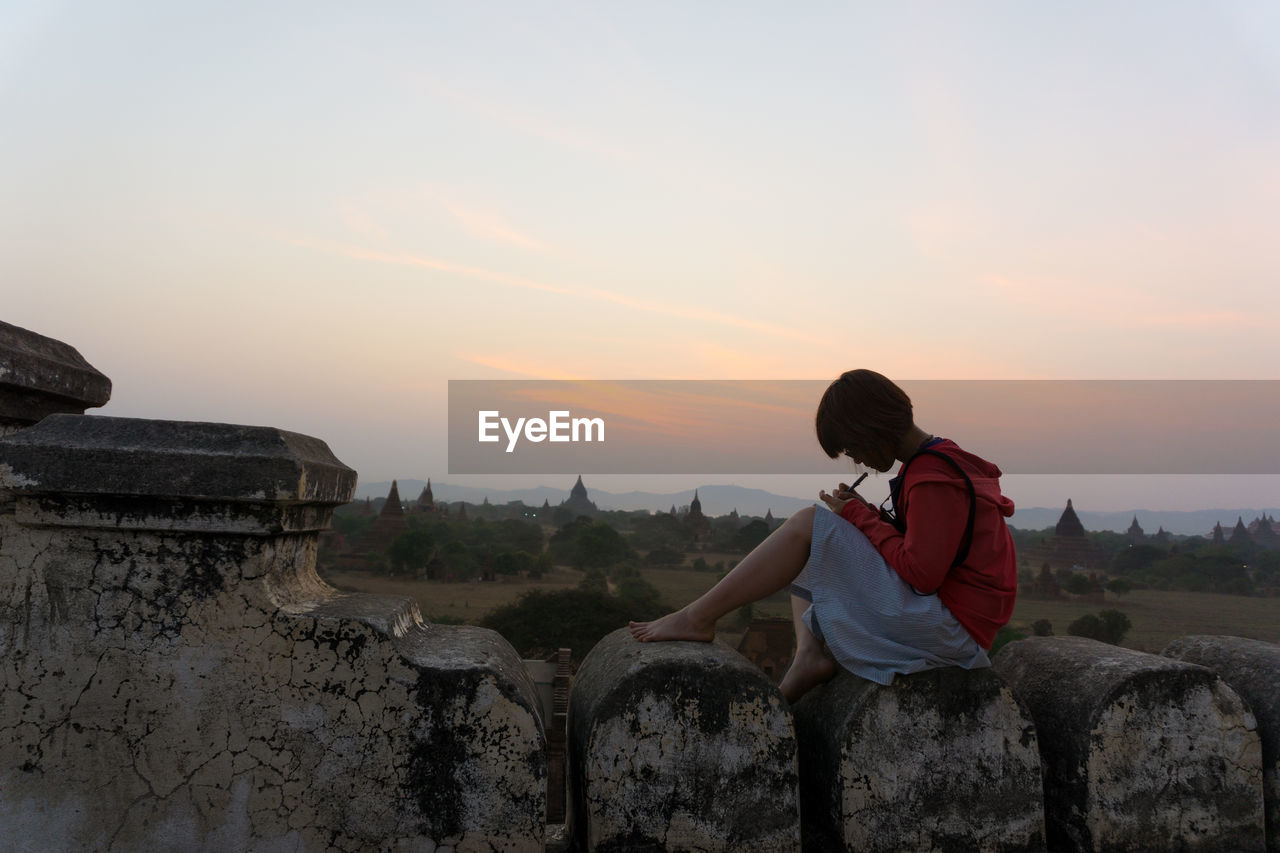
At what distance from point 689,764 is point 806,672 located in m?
0.52

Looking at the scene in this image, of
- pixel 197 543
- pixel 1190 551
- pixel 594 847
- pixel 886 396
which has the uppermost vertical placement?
pixel 886 396

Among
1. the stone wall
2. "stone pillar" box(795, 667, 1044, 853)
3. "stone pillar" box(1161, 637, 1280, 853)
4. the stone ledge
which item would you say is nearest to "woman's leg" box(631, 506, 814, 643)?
"stone pillar" box(795, 667, 1044, 853)

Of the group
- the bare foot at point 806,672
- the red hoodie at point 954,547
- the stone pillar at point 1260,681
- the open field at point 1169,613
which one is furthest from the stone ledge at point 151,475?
the open field at point 1169,613

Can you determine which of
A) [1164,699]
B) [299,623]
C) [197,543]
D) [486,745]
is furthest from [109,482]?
[1164,699]

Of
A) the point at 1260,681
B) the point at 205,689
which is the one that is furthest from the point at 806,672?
the point at 205,689

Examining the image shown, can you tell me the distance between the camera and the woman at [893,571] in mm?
2135

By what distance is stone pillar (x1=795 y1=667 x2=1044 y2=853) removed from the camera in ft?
6.54

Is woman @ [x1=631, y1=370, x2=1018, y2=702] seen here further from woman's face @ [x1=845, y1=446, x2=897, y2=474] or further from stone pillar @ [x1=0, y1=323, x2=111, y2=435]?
stone pillar @ [x1=0, y1=323, x2=111, y2=435]

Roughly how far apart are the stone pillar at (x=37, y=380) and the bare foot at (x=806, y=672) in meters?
2.03

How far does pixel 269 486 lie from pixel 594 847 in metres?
1.07

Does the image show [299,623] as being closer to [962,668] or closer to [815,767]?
[815,767]

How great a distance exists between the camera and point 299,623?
1917mm

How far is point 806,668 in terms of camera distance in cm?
234

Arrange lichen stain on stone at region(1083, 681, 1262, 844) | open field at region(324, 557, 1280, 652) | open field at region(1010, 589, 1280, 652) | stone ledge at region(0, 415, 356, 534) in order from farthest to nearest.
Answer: open field at region(324, 557, 1280, 652) < open field at region(1010, 589, 1280, 652) < lichen stain on stone at region(1083, 681, 1262, 844) < stone ledge at region(0, 415, 356, 534)
